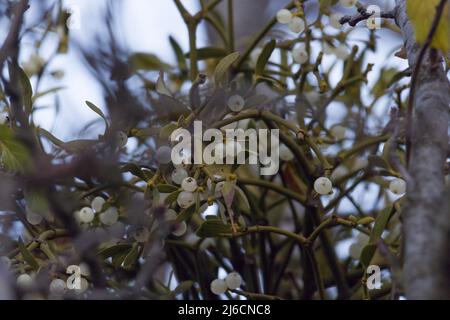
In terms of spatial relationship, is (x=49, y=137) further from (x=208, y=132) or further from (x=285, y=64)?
(x=285, y=64)

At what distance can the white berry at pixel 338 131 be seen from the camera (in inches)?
37.8

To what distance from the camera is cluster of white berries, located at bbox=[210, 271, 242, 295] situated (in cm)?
77

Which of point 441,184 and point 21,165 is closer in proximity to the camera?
point 441,184

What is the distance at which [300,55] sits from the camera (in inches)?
34.6

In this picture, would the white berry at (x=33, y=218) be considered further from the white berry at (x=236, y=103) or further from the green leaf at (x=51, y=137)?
the white berry at (x=236, y=103)

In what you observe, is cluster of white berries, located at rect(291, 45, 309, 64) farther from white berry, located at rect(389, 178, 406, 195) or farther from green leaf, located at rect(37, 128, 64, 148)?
green leaf, located at rect(37, 128, 64, 148)

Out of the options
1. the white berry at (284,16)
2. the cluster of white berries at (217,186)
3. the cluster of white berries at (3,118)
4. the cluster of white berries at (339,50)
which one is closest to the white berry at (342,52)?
the cluster of white berries at (339,50)

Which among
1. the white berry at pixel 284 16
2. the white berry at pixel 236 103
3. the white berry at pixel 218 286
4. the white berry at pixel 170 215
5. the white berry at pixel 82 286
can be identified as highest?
the white berry at pixel 284 16

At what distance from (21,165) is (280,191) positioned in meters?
0.31

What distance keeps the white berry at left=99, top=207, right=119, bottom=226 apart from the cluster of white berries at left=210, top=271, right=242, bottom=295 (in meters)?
0.13

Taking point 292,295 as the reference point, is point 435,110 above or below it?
above

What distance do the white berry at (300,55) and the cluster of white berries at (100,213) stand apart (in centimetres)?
30
